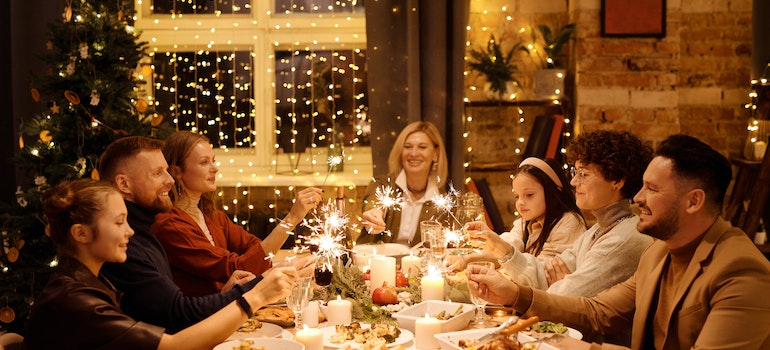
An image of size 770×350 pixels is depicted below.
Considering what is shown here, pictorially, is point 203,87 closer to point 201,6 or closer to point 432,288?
Result: point 201,6

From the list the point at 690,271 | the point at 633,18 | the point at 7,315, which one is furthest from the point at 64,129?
the point at 690,271

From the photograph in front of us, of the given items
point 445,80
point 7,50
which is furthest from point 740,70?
point 7,50

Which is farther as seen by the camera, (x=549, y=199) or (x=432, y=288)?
(x=549, y=199)

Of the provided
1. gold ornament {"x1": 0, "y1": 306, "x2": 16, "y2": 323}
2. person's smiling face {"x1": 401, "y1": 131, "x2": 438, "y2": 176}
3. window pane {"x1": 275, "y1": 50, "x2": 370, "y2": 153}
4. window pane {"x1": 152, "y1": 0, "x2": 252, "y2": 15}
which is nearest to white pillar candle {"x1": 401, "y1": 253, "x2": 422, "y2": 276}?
person's smiling face {"x1": 401, "y1": 131, "x2": 438, "y2": 176}

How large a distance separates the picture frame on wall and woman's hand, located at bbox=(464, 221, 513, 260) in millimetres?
2206

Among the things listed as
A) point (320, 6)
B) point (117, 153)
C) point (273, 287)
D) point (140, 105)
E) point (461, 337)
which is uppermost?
point (320, 6)

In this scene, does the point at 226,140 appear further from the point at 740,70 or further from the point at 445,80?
the point at 740,70

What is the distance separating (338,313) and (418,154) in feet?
7.19

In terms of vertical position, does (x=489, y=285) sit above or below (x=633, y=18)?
below

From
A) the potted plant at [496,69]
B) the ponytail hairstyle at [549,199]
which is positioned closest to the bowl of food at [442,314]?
the ponytail hairstyle at [549,199]

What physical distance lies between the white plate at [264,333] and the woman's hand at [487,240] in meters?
0.95

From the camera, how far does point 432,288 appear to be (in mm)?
2691

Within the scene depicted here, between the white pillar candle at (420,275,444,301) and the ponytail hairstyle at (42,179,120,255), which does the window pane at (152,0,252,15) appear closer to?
the white pillar candle at (420,275,444,301)

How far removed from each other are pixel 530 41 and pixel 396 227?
65.1 inches
